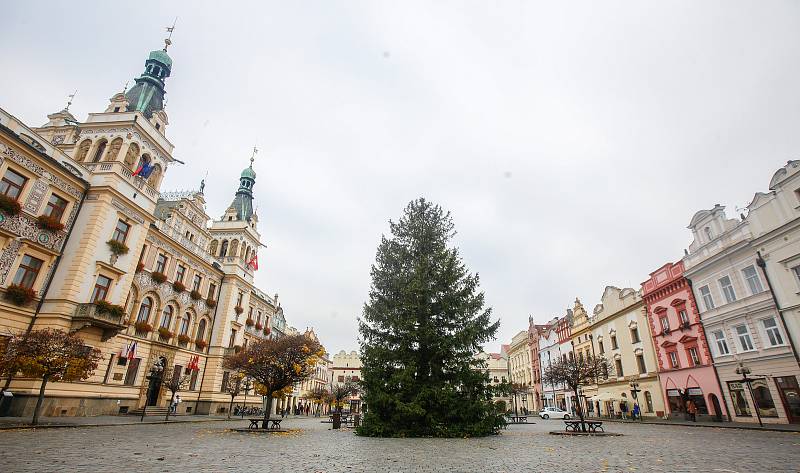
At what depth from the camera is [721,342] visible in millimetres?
29266

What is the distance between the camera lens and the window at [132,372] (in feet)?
95.0

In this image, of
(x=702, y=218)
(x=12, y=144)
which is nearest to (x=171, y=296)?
(x=12, y=144)

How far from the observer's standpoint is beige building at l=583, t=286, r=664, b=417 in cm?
3756

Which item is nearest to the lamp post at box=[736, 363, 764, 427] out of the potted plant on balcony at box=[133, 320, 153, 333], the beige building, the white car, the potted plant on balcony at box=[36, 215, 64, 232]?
the beige building

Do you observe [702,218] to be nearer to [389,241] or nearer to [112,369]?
[389,241]

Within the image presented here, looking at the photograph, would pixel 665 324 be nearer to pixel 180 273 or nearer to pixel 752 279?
pixel 752 279

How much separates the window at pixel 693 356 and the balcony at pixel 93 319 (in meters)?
43.3

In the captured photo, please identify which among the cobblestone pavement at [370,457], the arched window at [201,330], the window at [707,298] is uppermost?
the window at [707,298]

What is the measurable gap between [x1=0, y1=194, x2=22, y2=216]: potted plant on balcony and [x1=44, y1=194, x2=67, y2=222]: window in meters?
2.22

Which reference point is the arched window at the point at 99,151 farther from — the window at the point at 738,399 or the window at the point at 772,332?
the window at the point at 738,399

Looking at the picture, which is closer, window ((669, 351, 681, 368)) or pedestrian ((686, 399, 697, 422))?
pedestrian ((686, 399, 697, 422))

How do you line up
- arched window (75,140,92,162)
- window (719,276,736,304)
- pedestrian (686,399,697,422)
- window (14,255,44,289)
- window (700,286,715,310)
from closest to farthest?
1. window (14,255,44,289)
2. window (719,276,736,304)
3. arched window (75,140,92,162)
4. window (700,286,715,310)
5. pedestrian (686,399,697,422)

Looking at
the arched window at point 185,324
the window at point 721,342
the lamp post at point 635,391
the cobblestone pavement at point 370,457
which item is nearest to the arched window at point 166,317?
the arched window at point 185,324

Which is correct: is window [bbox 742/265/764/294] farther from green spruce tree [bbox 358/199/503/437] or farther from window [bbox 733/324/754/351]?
green spruce tree [bbox 358/199/503/437]
